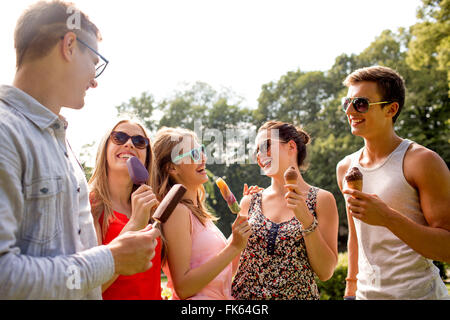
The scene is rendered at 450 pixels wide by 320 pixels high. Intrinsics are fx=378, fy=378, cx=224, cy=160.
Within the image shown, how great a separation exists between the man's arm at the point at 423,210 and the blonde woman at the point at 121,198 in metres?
1.66

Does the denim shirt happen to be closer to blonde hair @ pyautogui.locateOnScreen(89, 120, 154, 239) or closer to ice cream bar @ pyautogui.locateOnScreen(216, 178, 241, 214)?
blonde hair @ pyautogui.locateOnScreen(89, 120, 154, 239)

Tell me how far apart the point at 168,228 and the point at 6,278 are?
180 cm

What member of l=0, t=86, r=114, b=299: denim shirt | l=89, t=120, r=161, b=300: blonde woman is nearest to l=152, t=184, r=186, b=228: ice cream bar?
l=89, t=120, r=161, b=300: blonde woman

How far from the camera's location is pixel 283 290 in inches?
139

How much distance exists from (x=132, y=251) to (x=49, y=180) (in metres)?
0.60

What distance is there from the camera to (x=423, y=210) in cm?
315

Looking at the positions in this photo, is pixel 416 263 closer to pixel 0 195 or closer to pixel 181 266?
pixel 181 266

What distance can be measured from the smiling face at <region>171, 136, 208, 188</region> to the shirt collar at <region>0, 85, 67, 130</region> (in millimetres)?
1972

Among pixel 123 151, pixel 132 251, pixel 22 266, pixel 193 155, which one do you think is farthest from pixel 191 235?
pixel 22 266

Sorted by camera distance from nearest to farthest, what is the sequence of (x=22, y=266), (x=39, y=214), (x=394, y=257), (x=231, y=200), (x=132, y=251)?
1. (x=22, y=266)
2. (x=39, y=214)
3. (x=132, y=251)
4. (x=394, y=257)
5. (x=231, y=200)

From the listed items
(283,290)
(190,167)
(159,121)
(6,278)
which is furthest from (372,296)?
(159,121)

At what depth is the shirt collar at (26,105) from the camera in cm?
201

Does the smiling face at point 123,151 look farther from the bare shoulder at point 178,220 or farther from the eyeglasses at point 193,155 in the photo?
the bare shoulder at point 178,220

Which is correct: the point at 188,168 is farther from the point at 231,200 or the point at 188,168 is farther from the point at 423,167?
the point at 423,167
